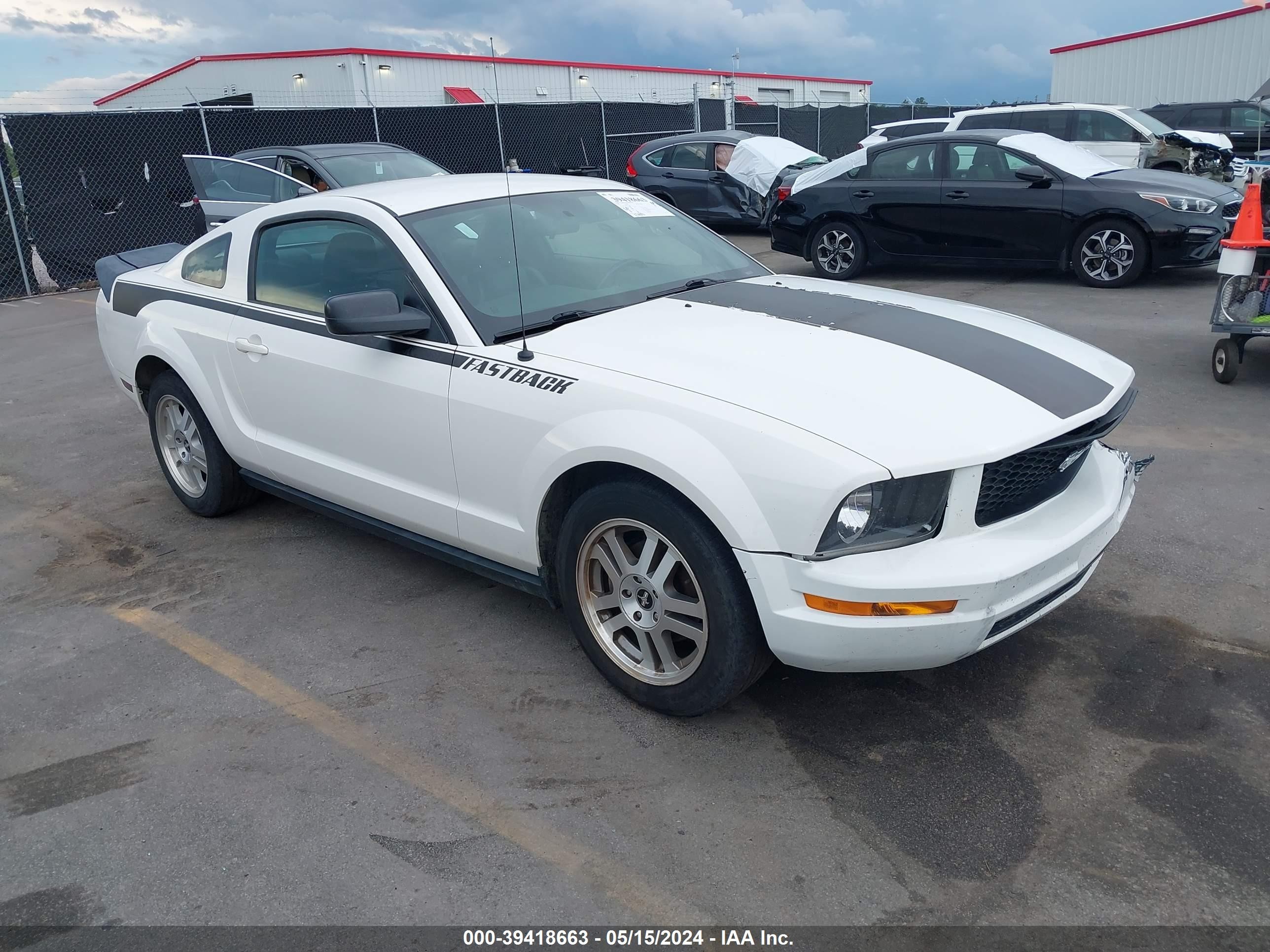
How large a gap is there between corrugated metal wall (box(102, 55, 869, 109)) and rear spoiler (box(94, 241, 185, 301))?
84.8 feet

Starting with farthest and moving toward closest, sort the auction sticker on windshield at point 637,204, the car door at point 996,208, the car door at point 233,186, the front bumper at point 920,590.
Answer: the car door at point 233,186 < the car door at point 996,208 < the auction sticker on windshield at point 637,204 < the front bumper at point 920,590

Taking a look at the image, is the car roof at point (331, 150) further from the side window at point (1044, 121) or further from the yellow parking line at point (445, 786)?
the side window at point (1044, 121)

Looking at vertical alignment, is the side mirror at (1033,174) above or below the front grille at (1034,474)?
above

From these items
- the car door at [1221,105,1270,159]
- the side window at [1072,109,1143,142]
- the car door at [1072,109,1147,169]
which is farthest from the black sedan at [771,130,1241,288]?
the car door at [1221,105,1270,159]

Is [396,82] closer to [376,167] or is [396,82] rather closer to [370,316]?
[376,167]

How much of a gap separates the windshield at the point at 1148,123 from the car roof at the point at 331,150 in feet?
34.1

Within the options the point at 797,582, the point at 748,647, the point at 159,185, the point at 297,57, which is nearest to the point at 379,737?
the point at 748,647

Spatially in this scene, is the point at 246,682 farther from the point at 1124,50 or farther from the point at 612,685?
the point at 1124,50

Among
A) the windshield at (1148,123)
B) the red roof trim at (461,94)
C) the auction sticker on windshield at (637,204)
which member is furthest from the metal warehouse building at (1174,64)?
the auction sticker on windshield at (637,204)

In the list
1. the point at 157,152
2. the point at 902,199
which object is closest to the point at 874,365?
the point at 902,199

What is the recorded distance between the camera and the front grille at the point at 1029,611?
292cm

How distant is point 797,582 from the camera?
280 cm

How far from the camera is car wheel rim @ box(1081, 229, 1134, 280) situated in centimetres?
982

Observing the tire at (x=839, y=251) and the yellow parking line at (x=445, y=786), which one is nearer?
the yellow parking line at (x=445, y=786)
